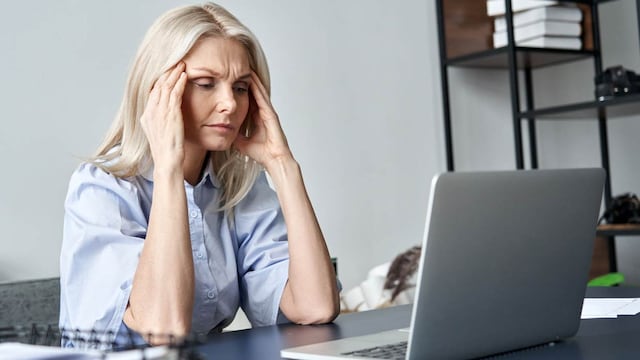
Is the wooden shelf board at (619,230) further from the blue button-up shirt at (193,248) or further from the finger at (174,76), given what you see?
the finger at (174,76)

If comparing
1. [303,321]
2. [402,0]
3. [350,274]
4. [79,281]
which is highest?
[402,0]

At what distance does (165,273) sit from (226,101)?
0.37 metres

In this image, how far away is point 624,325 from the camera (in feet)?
4.42

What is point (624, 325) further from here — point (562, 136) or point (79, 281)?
point (562, 136)

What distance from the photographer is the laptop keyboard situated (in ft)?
3.59

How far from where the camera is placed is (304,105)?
3277 mm

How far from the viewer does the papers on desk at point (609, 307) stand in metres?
1.49

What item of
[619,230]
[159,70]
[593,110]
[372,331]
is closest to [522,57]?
[593,110]

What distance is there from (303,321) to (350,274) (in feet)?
5.69

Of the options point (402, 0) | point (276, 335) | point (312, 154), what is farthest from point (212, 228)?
point (402, 0)

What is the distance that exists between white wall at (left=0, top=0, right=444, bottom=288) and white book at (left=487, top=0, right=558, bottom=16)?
0.26 m

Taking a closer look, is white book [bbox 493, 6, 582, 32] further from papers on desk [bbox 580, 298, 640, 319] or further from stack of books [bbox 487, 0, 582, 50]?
papers on desk [bbox 580, 298, 640, 319]

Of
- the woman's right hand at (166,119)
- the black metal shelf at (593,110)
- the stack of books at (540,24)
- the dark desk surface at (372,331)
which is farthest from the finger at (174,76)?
the stack of books at (540,24)

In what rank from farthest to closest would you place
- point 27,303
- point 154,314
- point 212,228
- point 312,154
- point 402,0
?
1. point 402,0
2. point 312,154
3. point 27,303
4. point 212,228
5. point 154,314
